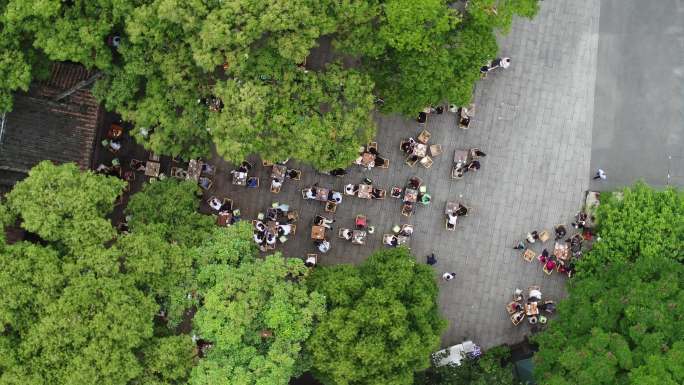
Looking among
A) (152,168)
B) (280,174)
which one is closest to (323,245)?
(280,174)

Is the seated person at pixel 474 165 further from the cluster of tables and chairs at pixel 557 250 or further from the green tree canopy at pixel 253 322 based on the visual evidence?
the green tree canopy at pixel 253 322

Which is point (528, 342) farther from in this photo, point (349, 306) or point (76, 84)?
point (76, 84)

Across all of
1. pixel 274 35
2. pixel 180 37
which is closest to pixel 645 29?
pixel 274 35

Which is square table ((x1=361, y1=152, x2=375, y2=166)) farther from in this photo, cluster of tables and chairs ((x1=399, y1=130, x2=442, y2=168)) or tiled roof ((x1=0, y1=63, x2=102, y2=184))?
tiled roof ((x1=0, y1=63, x2=102, y2=184))

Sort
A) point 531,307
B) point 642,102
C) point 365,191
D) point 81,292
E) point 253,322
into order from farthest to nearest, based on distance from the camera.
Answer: point 365,191 < point 642,102 < point 531,307 < point 253,322 < point 81,292

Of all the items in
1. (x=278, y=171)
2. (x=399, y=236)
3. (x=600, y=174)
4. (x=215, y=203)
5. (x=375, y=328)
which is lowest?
(x=375, y=328)

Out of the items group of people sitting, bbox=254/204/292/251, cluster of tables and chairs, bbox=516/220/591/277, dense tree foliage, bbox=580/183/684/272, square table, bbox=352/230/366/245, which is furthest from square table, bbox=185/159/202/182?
dense tree foliage, bbox=580/183/684/272

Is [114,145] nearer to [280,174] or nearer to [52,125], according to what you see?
[52,125]
